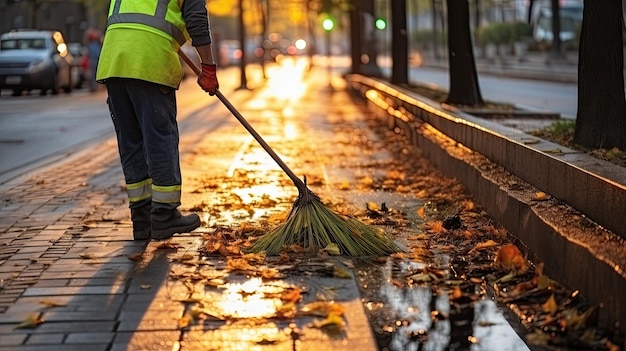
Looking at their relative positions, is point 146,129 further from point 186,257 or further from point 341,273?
point 341,273

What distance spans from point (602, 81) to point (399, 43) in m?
16.2

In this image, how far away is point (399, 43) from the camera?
25.1 m

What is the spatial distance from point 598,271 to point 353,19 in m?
32.8

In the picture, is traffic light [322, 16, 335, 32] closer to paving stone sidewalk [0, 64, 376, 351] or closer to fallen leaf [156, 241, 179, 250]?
paving stone sidewalk [0, 64, 376, 351]

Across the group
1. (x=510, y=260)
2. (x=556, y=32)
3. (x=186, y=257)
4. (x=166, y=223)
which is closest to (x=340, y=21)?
(x=556, y=32)

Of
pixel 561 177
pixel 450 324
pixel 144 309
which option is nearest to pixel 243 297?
pixel 144 309

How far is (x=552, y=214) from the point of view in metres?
5.97

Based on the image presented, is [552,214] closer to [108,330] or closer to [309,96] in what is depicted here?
[108,330]

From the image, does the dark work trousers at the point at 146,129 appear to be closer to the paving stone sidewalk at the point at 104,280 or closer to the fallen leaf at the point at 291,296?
the paving stone sidewalk at the point at 104,280

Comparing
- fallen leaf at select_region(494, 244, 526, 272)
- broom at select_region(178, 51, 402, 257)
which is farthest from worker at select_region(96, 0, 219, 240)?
fallen leaf at select_region(494, 244, 526, 272)

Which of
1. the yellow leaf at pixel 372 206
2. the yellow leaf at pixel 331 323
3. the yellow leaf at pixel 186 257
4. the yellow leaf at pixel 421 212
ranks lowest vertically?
the yellow leaf at pixel 421 212

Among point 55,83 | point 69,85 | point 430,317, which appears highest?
point 430,317

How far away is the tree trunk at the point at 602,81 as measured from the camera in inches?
352

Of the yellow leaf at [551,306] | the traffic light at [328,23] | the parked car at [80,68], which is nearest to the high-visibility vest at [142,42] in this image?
the yellow leaf at [551,306]
